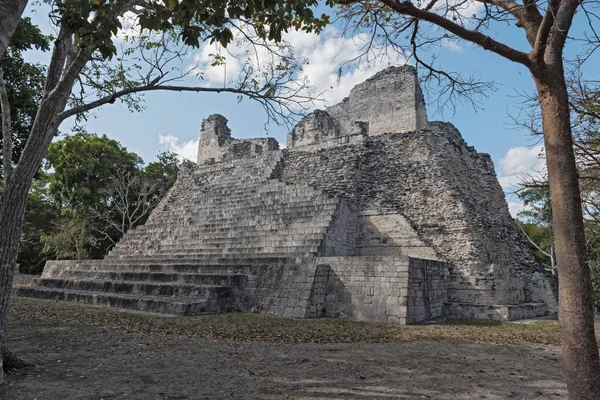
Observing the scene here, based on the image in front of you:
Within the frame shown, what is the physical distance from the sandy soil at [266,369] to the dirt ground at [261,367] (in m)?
0.01

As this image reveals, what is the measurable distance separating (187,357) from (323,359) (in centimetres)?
164

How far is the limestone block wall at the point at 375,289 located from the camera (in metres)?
8.15

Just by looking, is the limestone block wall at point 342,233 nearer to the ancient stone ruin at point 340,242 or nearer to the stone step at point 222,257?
the ancient stone ruin at point 340,242

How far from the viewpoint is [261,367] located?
4.33 m

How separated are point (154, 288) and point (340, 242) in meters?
5.27

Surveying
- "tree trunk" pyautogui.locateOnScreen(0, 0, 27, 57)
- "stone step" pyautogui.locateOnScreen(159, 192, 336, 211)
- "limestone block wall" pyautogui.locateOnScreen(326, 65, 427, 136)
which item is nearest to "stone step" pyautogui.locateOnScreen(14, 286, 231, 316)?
"stone step" pyautogui.locateOnScreen(159, 192, 336, 211)

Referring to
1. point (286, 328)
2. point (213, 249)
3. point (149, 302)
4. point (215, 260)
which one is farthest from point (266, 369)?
point (213, 249)

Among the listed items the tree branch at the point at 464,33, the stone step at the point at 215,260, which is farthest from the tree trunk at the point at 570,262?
the stone step at the point at 215,260

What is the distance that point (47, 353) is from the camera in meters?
4.73

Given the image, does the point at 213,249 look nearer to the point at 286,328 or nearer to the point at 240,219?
the point at 240,219

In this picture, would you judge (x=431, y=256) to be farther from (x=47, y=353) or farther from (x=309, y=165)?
(x=47, y=353)

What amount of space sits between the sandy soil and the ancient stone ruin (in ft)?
8.81

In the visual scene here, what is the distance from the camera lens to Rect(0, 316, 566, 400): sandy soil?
138 inches

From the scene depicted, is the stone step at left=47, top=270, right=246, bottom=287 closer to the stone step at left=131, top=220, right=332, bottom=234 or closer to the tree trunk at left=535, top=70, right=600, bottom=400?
the stone step at left=131, top=220, right=332, bottom=234
